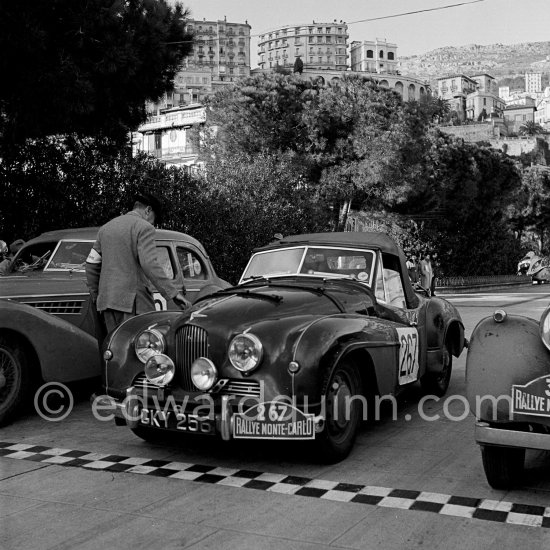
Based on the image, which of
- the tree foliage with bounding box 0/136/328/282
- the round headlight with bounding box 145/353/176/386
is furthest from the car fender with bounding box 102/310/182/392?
the tree foliage with bounding box 0/136/328/282

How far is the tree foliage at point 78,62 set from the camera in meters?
12.2

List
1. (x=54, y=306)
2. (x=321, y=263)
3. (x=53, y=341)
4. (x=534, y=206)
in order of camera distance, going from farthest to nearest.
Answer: (x=534, y=206) → (x=54, y=306) → (x=321, y=263) → (x=53, y=341)

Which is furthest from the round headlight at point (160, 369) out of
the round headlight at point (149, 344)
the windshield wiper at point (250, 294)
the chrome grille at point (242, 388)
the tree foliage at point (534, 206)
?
the tree foliage at point (534, 206)

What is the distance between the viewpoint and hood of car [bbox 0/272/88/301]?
7629 mm

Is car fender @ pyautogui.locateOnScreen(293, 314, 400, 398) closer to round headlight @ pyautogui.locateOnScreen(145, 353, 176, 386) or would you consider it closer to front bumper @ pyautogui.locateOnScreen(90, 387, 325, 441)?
front bumper @ pyautogui.locateOnScreen(90, 387, 325, 441)

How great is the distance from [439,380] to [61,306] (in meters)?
3.99

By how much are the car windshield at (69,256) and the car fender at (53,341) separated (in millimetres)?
1141

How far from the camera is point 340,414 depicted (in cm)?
569

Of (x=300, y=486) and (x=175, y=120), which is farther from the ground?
(x=175, y=120)

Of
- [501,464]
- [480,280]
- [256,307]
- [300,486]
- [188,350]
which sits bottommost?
[480,280]

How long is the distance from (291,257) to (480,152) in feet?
131

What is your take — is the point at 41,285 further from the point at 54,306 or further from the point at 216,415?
the point at 216,415

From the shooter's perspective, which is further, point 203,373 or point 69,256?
point 69,256

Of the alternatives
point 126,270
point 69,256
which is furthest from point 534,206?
point 126,270
